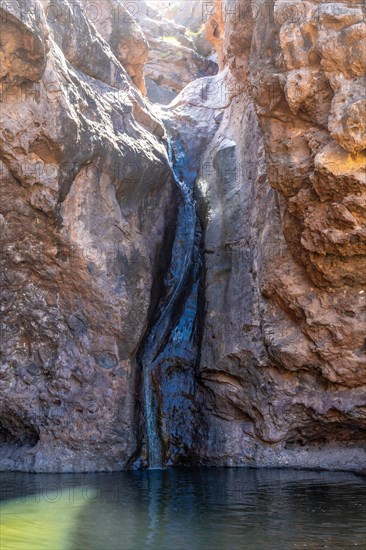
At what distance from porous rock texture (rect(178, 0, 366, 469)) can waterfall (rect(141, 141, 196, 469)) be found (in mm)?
879

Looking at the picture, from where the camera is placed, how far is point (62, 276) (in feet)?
38.5

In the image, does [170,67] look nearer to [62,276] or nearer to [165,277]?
[165,277]

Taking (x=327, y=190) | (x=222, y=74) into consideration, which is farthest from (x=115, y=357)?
(x=222, y=74)

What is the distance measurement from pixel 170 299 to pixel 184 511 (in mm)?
6720

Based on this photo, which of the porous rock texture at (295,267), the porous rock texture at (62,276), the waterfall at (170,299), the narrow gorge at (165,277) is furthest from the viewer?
the waterfall at (170,299)

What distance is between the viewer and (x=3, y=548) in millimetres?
5715

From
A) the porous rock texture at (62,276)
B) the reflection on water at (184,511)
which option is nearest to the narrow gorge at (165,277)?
the porous rock texture at (62,276)

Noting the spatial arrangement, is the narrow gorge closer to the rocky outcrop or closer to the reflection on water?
the reflection on water

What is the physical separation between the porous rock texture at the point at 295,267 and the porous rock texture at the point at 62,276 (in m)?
1.67

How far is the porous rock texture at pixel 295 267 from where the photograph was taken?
9930 mm

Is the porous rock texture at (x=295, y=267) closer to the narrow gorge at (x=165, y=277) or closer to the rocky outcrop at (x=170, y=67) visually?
the narrow gorge at (x=165, y=277)

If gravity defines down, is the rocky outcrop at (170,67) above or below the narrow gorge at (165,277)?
above

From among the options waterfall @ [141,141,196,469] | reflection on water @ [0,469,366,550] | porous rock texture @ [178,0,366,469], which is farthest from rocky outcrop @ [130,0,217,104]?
reflection on water @ [0,469,366,550]

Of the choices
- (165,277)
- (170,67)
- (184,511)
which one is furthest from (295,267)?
(170,67)
